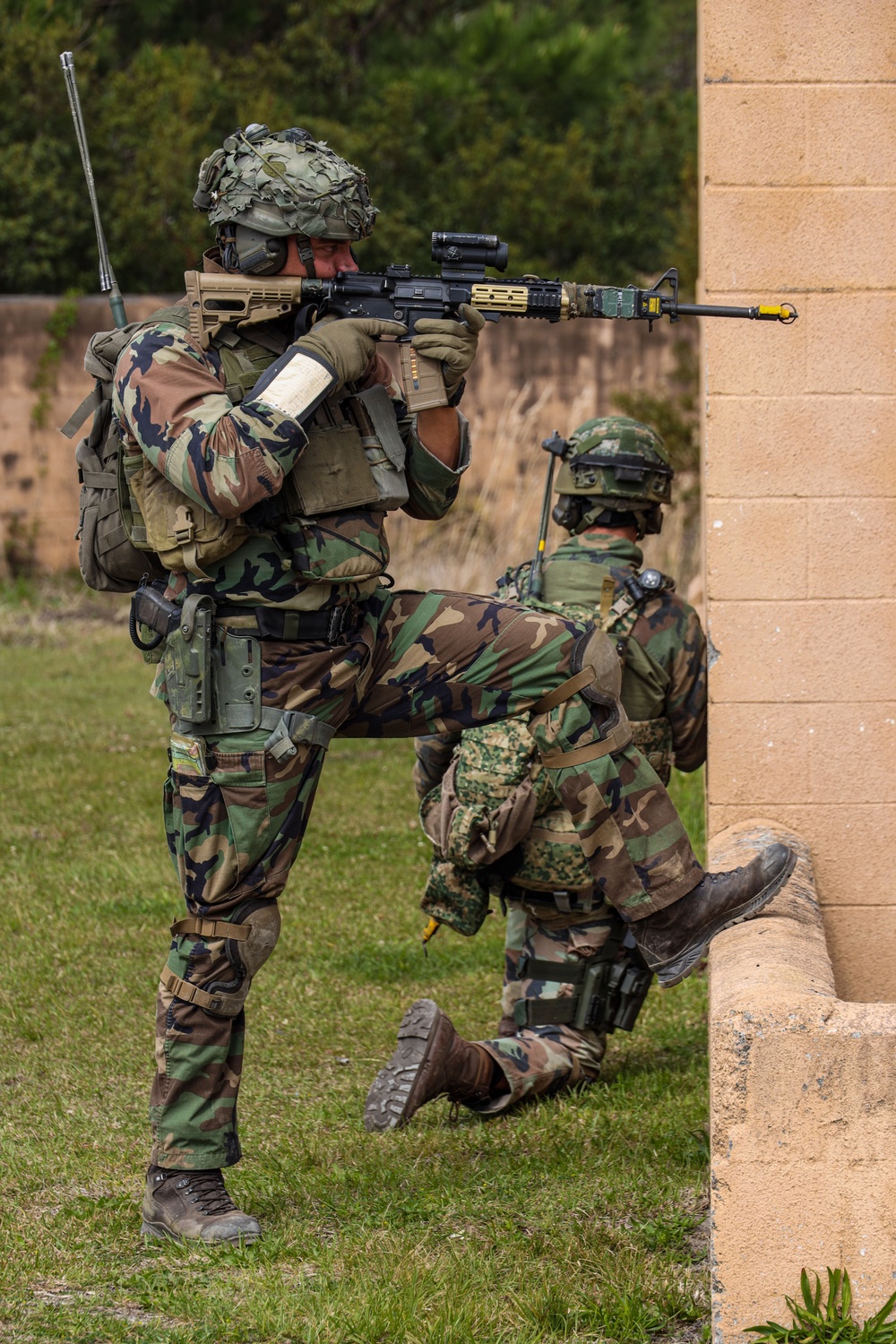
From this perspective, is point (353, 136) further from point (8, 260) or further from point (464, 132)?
point (8, 260)

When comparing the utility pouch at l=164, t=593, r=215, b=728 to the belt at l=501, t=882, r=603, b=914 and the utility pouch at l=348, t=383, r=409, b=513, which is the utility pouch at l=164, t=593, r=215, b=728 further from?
the belt at l=501, t=882, r=603, b=914

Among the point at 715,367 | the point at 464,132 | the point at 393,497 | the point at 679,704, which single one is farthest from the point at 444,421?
the point at 464,132

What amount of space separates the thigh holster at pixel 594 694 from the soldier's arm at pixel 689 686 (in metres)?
0.81

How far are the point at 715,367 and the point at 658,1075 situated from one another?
2097mm

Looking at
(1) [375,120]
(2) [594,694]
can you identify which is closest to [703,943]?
(2) [594,694]

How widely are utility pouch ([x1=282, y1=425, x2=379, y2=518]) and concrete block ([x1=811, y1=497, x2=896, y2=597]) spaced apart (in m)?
1.31

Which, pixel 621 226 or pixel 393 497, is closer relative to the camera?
pixel 393 497

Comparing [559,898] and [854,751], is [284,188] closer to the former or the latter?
[854,751]

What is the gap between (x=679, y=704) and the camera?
485cm

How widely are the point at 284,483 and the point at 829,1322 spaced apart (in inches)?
81.1

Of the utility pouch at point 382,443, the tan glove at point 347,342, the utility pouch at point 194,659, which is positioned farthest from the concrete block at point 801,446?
the utility pouch at point 194,659

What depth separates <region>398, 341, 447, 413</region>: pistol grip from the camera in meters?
3.89

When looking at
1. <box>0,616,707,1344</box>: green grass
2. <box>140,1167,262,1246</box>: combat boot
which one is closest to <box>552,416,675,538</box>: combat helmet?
<box>0,616,707,1344</box>: green grass

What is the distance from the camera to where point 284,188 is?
148 inches
